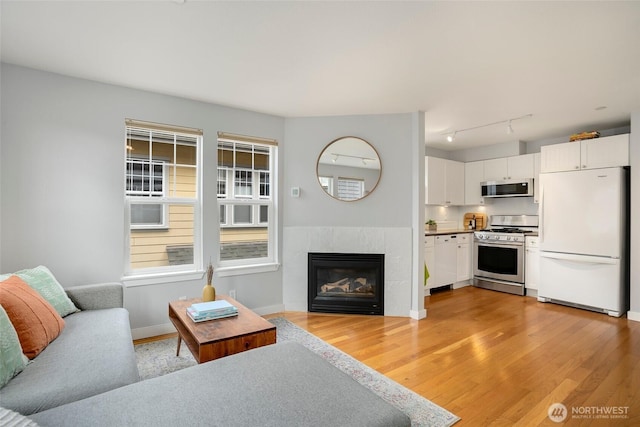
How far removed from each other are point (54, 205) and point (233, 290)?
1.86 meters

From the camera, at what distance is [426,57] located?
8.19 ft

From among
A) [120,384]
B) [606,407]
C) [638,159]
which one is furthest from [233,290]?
[638,159]

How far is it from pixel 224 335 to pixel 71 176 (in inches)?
83.3

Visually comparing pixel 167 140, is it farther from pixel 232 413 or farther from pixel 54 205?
pixel 232 413

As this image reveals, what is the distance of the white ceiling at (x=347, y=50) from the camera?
1939 mm

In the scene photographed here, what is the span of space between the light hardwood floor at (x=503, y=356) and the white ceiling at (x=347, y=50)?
2465mm

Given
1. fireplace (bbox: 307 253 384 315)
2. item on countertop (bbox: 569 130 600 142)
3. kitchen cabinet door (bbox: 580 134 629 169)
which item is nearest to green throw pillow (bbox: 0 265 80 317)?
fireplace (bbox: 307 253 384 315)

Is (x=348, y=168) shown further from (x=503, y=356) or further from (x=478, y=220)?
(x=478, y=220)

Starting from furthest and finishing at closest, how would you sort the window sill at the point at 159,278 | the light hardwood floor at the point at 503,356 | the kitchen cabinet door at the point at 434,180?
the kitchen cabinet door at the point at 434,180 < the window sill at the point at 159,278 < the light hardwood floor at the point at 503,356

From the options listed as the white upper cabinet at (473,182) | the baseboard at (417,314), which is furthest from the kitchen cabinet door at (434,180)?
the baseboard at (417,314)

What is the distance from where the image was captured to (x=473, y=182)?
5.72 metres

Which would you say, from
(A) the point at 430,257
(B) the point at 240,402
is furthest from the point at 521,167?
(B) the point at 240,402

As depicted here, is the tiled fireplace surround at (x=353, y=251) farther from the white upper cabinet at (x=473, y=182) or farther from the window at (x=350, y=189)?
the white upper cabinet at (x=473, y=182)

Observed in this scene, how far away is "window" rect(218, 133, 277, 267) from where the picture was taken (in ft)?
12.1
